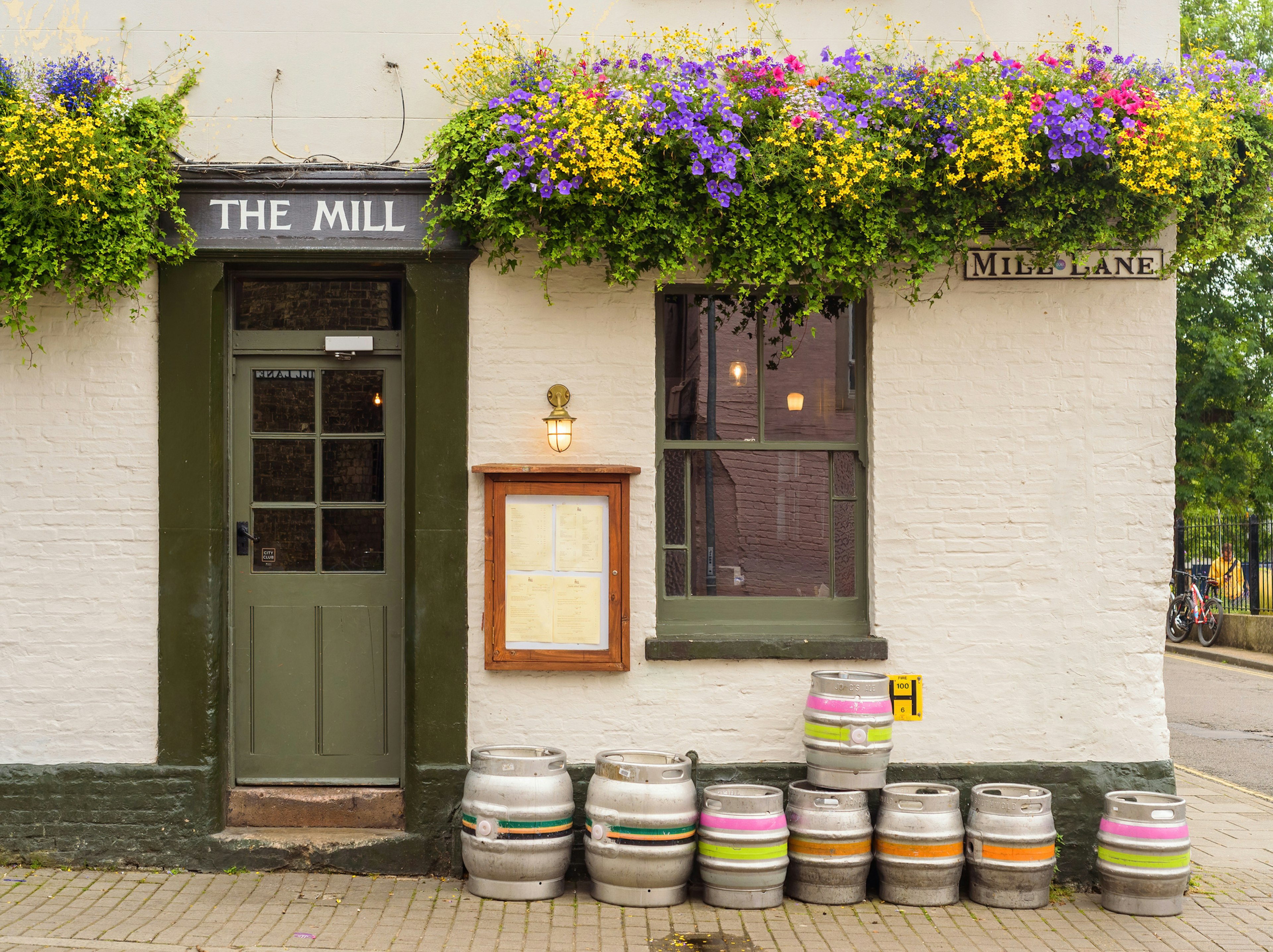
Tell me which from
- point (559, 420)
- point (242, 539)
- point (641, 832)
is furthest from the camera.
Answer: point (242, 539)

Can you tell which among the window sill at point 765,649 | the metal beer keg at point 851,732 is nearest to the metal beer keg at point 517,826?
the window sill at point 765,649

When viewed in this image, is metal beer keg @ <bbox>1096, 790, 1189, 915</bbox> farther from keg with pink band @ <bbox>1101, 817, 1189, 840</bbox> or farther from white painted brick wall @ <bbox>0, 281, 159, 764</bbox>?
white painted brick wall @ <bbox>0, 281, 159, 764</bbox>

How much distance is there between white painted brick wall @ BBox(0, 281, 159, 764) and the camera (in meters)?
5.83

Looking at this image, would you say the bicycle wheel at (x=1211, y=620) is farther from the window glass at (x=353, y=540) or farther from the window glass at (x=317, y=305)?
the window glass at (x=317, y=305)

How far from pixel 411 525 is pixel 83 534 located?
1630 millimetres

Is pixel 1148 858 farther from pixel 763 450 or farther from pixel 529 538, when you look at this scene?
pixel 529 538

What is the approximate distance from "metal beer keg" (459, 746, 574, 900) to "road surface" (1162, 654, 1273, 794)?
12.2ft

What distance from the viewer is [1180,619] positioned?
18.5 metres

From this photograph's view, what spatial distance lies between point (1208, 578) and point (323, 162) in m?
16.6

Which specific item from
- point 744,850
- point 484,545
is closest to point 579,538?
point 484,545

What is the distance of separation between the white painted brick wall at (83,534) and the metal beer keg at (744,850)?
2.82 m

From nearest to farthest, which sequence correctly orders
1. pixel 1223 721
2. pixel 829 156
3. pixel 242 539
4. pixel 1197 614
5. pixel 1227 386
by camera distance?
pixel 829 156 → pixel 242 539 → pixel 1223 721 → pixel 1197 614 → pixel 1227 386

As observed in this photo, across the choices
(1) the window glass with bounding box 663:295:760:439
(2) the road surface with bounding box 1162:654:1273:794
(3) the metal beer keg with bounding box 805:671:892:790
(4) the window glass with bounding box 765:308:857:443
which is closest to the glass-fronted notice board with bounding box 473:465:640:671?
(1) the window glass with bounding box 663:295:760:439

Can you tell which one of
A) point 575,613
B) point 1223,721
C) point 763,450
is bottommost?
point 1223,721
